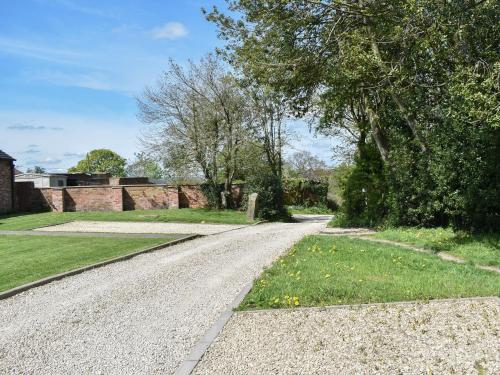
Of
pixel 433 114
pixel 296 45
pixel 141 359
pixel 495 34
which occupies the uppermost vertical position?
pixel 296 45

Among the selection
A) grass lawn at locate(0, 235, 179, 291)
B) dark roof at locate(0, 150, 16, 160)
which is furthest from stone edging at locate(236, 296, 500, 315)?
dark roof at locate(0, 150, 16, 160)

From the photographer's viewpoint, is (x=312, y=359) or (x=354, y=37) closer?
(x=312, y=359)

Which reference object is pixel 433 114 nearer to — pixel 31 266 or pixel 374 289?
pixel 374 289

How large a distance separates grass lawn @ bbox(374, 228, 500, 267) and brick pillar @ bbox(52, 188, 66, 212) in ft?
71.5

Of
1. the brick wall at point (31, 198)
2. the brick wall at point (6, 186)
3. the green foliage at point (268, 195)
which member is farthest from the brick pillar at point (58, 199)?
the green foliage at point (268, 195)

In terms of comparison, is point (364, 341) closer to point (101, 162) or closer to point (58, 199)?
point (58, 199)

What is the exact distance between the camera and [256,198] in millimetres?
22266

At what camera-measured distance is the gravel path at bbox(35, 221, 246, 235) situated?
1762 cm

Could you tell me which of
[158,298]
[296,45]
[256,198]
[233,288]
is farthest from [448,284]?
[256,198]

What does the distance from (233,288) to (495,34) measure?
7.89 m

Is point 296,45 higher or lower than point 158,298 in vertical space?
higher

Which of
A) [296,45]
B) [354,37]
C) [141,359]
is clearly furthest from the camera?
[296,45]

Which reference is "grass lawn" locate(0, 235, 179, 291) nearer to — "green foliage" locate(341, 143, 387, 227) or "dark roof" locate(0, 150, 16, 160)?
"green foliage" locate(341, 143, 387, 227)

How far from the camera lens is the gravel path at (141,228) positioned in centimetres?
1762
